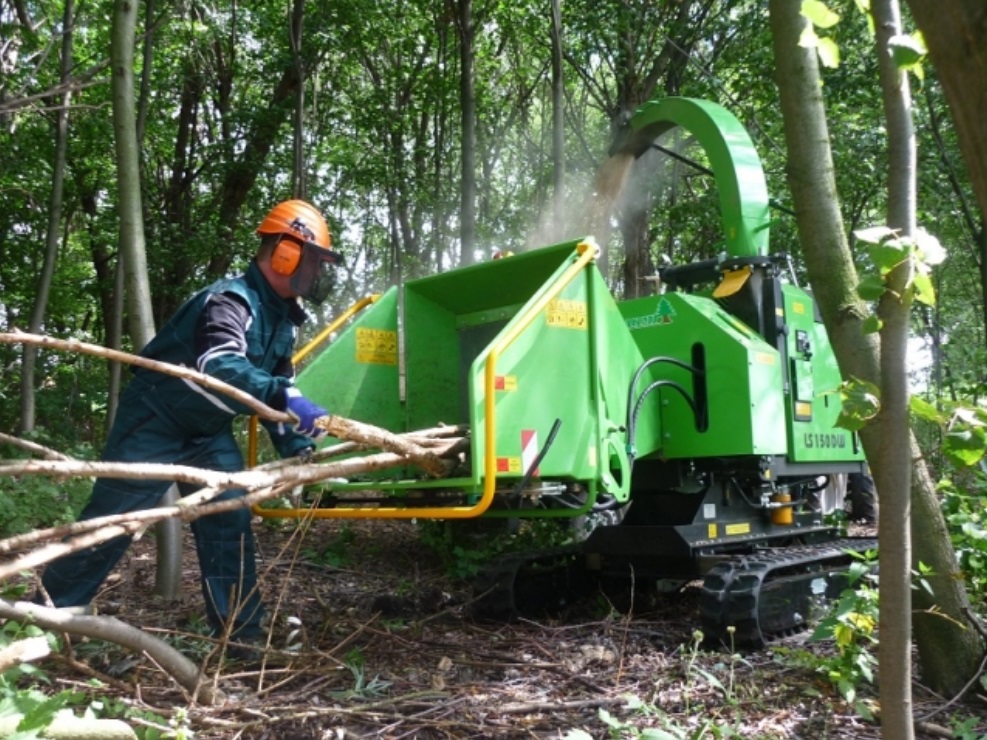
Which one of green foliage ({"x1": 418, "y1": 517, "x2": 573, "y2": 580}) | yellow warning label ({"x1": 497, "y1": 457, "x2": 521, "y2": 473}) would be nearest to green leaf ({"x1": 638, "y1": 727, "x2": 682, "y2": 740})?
yellow warning label ({"x1": 497, "y1": 457, "x2": 521, "y2": 473})

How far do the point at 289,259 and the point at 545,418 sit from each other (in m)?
1.50

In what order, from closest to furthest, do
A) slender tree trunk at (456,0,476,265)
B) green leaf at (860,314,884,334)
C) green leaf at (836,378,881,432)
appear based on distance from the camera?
1. green leaf at (860,314,884,334)
2. green leaf at (836,378,881,432)
3. slender tree trunk at (456,0,476,265)

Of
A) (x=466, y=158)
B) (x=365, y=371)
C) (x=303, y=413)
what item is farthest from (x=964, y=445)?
(x=466, y=158)

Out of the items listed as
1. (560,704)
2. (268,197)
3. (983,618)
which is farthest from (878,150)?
(560,704)

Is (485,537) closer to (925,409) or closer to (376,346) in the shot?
(376,346)

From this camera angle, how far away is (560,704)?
3.74 metres

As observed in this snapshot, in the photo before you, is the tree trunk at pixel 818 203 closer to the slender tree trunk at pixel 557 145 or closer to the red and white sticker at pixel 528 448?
the red and white sticker at pixel 528 448

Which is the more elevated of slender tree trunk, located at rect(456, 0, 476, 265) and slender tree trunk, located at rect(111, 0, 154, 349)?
slender tree trunk, located at rect(456, 0, 476, 265)

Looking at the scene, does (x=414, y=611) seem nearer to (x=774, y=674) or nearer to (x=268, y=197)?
(x=774, y=674)

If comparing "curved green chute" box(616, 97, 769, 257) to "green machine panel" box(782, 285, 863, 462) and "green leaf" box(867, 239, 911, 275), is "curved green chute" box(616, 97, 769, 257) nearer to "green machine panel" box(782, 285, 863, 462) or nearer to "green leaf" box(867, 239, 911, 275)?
"green machine panel" box(782, 285, 863, 462)

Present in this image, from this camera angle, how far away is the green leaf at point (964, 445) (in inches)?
93.0

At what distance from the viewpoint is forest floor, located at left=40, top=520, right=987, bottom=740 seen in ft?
11.3

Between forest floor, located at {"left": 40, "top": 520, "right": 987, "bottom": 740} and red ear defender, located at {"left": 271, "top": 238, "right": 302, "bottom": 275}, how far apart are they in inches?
58.1

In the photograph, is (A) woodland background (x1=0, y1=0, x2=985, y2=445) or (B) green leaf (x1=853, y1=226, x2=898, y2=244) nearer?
(B) green leaf (x1=853, y1=226, x2=898, y2=244)
